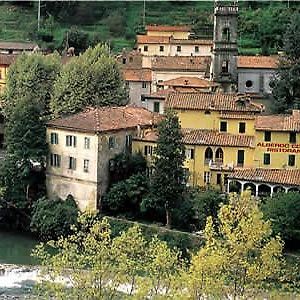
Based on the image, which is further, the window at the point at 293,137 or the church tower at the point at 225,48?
the church tower at the point at 225,48

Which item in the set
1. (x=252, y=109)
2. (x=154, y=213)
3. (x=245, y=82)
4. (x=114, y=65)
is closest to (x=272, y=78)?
(x=245, y=82)

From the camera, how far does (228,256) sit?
2545 cm

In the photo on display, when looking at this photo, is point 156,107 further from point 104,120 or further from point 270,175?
point 270,175

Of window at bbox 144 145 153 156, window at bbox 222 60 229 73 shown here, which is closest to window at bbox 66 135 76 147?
window at bbox 144 145 153 156

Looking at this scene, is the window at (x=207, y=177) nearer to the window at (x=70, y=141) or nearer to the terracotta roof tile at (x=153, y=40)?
the window at (x=70, y=141)

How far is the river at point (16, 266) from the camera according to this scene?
3541 cm

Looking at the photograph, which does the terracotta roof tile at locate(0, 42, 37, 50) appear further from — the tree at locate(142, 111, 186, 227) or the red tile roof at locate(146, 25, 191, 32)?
the tree at locate(142, 111, 186, 227)

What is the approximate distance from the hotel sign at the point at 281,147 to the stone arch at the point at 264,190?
2.18 metres

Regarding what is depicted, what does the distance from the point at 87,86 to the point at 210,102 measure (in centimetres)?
1031

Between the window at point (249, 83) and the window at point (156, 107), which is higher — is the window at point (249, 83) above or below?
above

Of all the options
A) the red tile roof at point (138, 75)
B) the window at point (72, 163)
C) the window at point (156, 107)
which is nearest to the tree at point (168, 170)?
the window at point (72, 163)

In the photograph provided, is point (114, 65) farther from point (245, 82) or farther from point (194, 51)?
point (194, 51)

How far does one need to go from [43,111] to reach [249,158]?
13857 millimetres

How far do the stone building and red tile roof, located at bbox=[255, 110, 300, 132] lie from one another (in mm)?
5865
